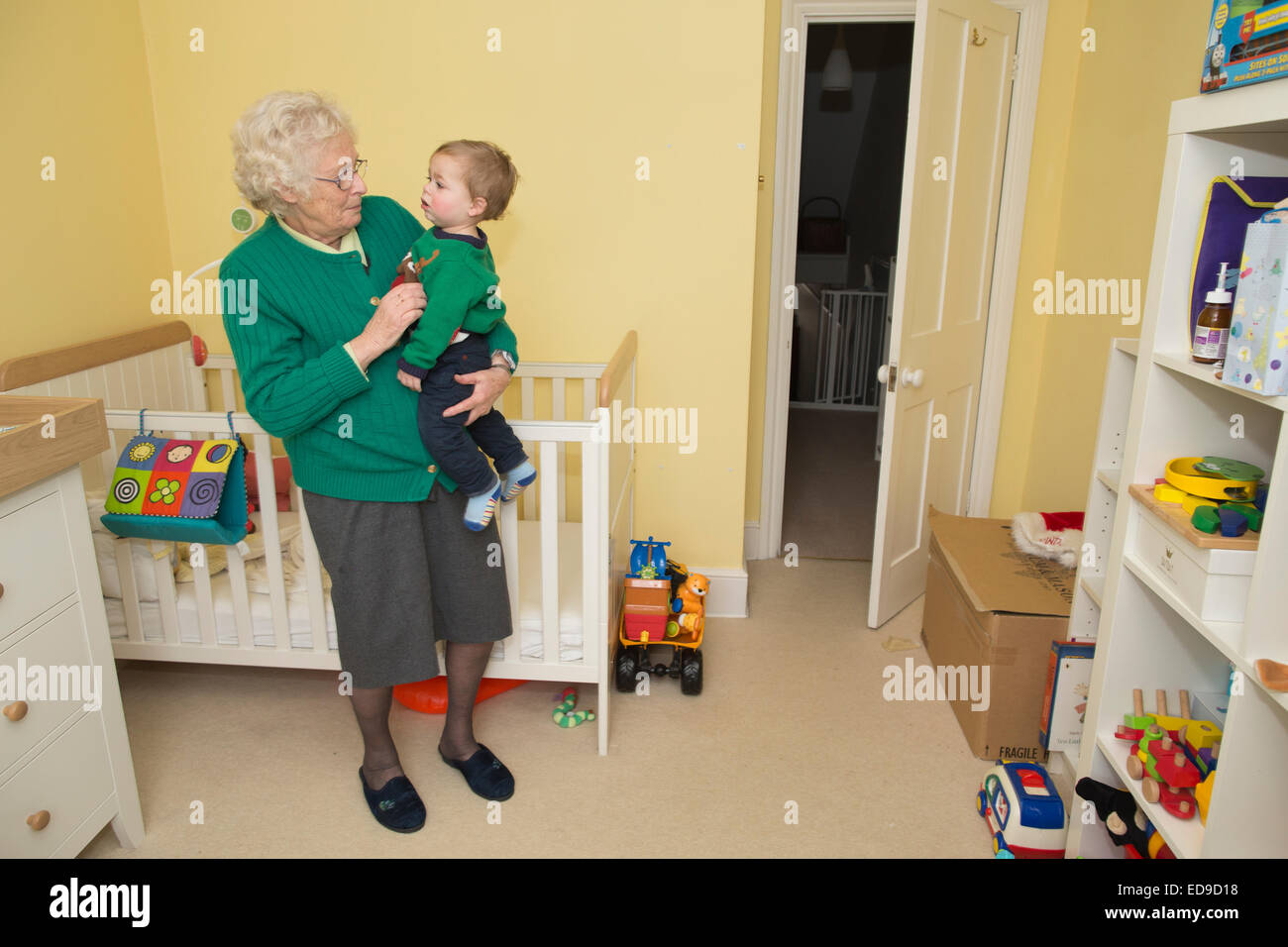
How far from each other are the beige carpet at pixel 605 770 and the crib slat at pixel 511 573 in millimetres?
251

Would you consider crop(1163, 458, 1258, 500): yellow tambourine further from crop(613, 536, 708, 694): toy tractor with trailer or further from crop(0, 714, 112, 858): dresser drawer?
crop(0, 714, 112, 858): dresser drawer

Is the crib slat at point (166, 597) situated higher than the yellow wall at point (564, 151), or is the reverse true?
the yellow wall at point (564, 151)

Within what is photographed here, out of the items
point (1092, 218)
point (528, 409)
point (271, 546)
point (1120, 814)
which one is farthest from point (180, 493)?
point (1092, 218)

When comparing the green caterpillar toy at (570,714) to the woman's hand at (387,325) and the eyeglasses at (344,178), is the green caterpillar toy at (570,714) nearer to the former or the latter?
the woman's hand at (387,325)

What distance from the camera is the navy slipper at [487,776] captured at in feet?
6.63

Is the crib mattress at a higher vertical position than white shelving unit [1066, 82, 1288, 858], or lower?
lower

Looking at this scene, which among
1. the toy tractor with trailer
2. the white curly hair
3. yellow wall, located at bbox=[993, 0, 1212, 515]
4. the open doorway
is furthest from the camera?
the open doorway

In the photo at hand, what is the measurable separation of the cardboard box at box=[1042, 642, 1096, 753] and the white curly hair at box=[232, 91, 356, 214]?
1.76 m

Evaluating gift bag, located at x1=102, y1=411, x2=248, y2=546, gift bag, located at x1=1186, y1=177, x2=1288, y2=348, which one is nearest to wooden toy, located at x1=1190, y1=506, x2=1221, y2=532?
gift bag, located at x1=1186, y1=177, x2=1288, y2=348

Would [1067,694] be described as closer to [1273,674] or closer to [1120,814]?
[1120,814]

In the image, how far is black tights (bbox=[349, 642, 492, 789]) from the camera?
1.91 meters

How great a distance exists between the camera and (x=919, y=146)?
242cm

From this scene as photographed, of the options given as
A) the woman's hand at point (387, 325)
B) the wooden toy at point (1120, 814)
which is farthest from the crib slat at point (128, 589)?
the wooden toy at point (1120, 814)

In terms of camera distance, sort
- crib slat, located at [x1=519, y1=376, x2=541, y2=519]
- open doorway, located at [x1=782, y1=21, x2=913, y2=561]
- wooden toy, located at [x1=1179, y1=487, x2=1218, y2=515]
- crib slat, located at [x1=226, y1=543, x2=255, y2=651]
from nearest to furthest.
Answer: wooden toy, located at [x1=1179, y1=487, x2=1218, y2=515], crib slat, located at [x1=226, y1=543, x2=255, y2=651], crib slat, located at [x1=519, y1=376, x2=541, y2=519], open doorway, located at [x1=782, y1=21, x2=913, y2=561]
